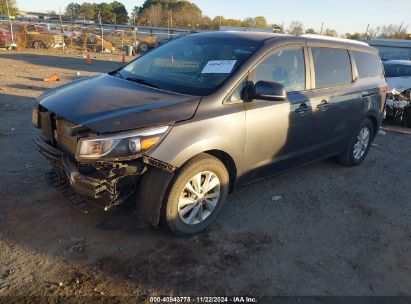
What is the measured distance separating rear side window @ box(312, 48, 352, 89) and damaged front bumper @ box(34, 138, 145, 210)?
2.67 metres

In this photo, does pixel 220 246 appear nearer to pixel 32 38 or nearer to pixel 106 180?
pixel 106 180

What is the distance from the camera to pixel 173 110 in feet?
10.6

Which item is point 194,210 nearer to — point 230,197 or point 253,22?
point 230,197

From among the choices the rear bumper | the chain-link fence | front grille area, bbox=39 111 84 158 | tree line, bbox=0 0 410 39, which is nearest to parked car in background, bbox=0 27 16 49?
the chain-link fence

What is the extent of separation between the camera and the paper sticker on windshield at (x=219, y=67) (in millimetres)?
3722

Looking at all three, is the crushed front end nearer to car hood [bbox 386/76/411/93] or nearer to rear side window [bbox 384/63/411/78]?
car hood [bbox 386/76/411/93]

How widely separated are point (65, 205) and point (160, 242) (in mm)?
1198

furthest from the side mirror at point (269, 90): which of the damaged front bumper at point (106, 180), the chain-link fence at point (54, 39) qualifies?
the chain-link fence at point (54, 39)

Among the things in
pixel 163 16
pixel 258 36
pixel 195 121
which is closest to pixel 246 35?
pixel 258 36

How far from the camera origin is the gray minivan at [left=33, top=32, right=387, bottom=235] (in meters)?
3.05

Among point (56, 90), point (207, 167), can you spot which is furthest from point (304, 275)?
point (56, 90)

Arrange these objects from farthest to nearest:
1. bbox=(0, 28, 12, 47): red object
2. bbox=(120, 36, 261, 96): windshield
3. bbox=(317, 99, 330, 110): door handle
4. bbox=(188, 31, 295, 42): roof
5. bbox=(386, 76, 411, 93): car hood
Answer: bbox=(0, 28, 12, 47): red object → bbox=(386, 76, 411, 93): car hood → bbox=(317, 99, 330, 110): door handle → bbox=(188, 31, 295, 42): roof → bbox=(120, 36, 261, 96): windshield

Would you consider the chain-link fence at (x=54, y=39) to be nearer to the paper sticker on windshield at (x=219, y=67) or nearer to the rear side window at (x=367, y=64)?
the rear side window at (x=367, y=64)

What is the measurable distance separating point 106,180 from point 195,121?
2.98 ft
